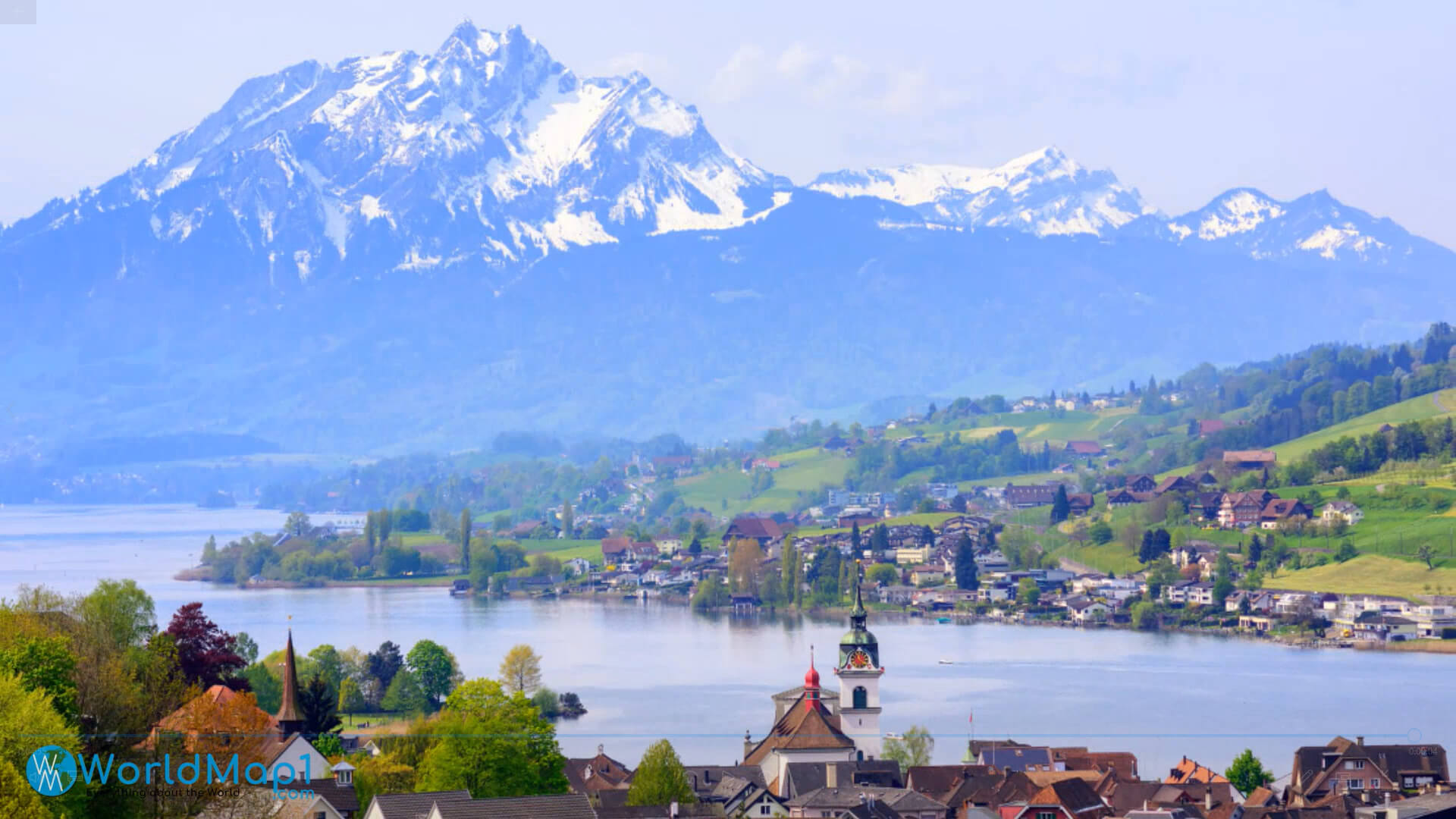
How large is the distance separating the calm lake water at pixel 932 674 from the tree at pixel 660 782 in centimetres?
973

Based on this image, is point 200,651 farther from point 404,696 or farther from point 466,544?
point 466,544

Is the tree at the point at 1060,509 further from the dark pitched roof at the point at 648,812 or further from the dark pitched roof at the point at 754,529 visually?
the dark pitched roof at the point at 648,812

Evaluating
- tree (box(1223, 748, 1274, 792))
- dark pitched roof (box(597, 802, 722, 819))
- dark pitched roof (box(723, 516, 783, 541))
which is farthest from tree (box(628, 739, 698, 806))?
dark pitched roof (box(723, 516, 783, 541))

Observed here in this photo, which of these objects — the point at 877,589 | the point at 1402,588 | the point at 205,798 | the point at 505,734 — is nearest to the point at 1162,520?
the point at 877,589

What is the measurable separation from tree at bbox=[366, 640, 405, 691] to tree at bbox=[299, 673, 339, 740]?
49.3 ft

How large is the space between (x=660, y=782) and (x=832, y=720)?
763 centimetres

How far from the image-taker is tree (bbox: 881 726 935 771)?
4500cm

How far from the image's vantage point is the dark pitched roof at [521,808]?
2688 cm

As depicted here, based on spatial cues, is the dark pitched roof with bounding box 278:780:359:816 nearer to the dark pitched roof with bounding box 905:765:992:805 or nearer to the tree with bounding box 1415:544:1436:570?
the dark pitched roof with bounding box 905:765:992:805

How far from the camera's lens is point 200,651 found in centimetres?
4259

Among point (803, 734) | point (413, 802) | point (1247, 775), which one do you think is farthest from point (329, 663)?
point (413, 802)

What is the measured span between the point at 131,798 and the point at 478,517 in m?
151

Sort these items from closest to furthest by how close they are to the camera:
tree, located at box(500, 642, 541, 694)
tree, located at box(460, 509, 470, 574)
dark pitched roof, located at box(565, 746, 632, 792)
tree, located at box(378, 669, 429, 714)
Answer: dark pitched roof, located at box(565, 746, 632, 792), tree, located at box(378, 669, 429, 714), tree, located at box(500, 642, 541, 694), tree, located at box(460, 509, 470, 574)

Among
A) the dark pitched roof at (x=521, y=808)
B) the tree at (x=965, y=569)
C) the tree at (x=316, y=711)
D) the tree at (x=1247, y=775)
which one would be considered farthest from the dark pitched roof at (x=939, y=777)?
the tree at (x=965, y=569)
